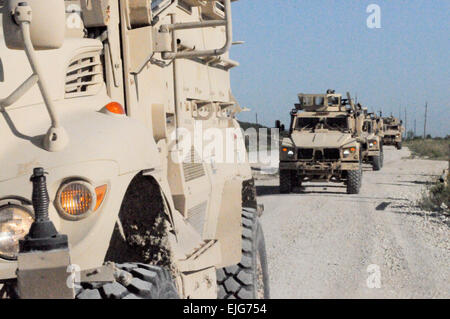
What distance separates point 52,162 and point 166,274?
79 centimetres

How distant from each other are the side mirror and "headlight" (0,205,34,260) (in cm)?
62

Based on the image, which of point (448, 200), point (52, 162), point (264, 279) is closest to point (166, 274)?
point (52, 162)

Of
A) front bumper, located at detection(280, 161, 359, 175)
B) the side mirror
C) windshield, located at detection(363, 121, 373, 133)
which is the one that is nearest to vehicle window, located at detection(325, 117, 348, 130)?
front bumper, located at detection(280, 161, 359, 175)

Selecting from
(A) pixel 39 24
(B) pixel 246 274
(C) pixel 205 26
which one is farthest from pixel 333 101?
(A) pixel 39 24

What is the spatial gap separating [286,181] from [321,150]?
1169 mm

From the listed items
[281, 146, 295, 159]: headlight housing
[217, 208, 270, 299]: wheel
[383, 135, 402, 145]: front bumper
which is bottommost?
[383, 135, 402, 145]: front bumper

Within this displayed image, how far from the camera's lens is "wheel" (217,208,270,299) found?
481 centimetres

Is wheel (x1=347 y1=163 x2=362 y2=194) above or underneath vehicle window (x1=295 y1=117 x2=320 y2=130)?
underneath

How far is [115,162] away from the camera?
2924 mm

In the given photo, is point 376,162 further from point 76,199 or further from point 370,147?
point 76,199

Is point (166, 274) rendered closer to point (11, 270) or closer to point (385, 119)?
point (11, 270)

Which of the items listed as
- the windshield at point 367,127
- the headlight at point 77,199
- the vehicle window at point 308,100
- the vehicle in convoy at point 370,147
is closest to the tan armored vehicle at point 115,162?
the headlight at point 77,199

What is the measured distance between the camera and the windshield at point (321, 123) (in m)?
17.5

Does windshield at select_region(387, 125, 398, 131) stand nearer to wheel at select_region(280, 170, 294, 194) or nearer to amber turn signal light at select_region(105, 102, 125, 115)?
wheel at select_region(280, 170, 294, 194)
